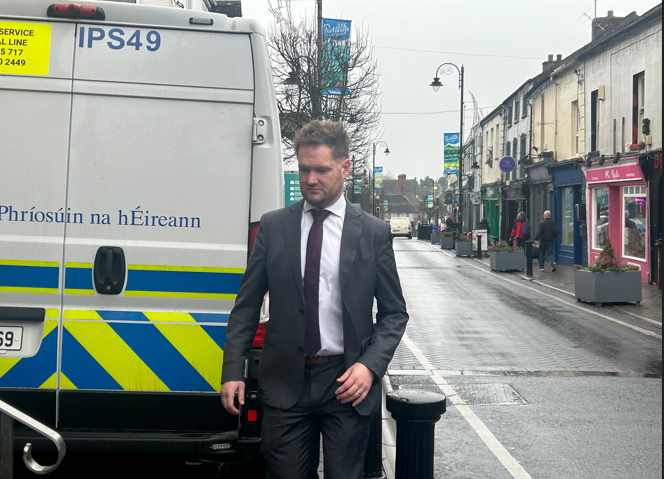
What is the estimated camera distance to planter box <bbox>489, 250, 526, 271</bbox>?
939 inches

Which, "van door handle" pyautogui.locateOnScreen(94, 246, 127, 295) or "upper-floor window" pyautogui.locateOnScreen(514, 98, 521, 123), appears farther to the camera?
"upper-floor window" pyautogui.locateOnScreen(514, 98, 521, 123)

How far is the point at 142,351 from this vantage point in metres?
3.94

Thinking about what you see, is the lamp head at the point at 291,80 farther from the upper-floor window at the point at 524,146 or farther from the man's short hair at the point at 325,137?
the man's short hair at the point at 325,137

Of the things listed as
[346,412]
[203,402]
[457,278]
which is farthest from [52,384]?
[457,278]

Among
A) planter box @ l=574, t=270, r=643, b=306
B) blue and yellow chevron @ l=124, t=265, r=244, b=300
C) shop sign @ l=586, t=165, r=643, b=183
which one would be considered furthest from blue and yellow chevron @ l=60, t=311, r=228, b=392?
shop sign @ l=586, t=165, r=643, b=183

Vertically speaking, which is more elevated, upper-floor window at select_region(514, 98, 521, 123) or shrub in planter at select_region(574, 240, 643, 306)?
upper-floor window at select_region(514, 98, 521, 123)

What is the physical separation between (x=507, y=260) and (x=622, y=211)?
143 inches

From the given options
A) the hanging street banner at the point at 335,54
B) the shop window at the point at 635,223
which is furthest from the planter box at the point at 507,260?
the hanging street banner at the point at 335,54

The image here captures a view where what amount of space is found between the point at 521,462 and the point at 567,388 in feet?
8.42

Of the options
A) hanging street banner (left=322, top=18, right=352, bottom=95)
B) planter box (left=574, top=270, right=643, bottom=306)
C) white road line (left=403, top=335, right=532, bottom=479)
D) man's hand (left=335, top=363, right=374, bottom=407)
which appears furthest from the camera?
hanging street banner (left=322, top=18, right=352, bottom=95)

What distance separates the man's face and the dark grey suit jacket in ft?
0.40

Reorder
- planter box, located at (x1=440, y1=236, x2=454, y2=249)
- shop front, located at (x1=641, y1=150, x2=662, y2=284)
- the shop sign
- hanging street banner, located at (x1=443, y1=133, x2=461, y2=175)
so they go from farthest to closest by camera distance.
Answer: hanging street banner, located at (x1=443, y1=133, x2=461, y2=175)
planter box, located at (x1=440, y1=236, x2=454, y2=249)
the shop sign
shop front, located at (x1=641, y1=150, x2=662, y2=284)

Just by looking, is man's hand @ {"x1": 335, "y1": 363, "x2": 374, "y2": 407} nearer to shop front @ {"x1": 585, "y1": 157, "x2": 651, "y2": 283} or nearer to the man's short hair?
the man's short hair

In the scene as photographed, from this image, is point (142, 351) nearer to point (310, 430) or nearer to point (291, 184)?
point (310, 430)
